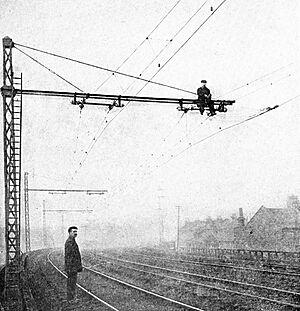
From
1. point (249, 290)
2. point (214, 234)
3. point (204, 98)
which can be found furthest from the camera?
point (214, 234)

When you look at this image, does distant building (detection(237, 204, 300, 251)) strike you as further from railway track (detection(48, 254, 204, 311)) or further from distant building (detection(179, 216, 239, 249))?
railway track (detection(48, 254, 204, 311))

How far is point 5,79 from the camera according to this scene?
1338 cm

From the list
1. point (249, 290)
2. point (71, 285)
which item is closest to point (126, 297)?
point (71, 285)

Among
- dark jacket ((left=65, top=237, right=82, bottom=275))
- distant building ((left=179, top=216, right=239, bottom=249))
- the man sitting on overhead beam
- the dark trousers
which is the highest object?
the man sitting on overhead beam

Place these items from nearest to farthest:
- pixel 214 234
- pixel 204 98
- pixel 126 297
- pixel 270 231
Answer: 1. pixel 126 297
2. pixel 204 98
3. pixel 270 231
4. pixel 214 234

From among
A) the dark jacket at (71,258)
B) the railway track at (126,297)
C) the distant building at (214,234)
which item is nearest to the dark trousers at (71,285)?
the dark jacket at (71,258)

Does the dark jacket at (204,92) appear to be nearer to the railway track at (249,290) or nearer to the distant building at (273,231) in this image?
the railway track at (249,290)

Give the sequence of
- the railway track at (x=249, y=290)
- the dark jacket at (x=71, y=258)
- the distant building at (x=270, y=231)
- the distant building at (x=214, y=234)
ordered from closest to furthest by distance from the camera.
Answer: the dark jacket at (x=71, y=258) < the railway track at (x=249, y=290) < the distant building at (x=270, y=231) < the distant building at (x=214, y=234)

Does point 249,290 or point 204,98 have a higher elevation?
point 204,98

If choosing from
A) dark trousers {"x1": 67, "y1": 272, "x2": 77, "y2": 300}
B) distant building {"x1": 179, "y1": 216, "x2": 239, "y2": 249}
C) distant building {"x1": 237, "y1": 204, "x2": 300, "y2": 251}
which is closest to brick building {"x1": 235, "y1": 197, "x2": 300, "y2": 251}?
distant building {"x1": 237, "y1": 204, "x2": 300, "y2": 251}

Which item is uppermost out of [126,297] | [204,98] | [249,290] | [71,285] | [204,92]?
[204,92]

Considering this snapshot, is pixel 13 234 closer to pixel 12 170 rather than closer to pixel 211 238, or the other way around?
pixel 12 170

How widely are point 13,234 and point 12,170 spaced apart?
2.15m

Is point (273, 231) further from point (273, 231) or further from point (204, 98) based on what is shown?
point (204, 98)
